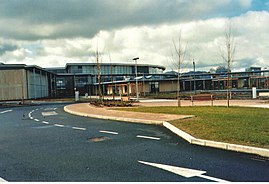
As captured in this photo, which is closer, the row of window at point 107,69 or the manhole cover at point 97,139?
the manhole cover at point 97,139

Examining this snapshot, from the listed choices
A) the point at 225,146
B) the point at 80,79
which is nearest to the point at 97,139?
the point at 225,146

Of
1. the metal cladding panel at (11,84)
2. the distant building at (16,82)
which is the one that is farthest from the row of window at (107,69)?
the metal cladding panel at (11,84)

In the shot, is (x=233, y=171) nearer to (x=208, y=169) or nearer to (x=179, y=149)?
(x=208, y=169)

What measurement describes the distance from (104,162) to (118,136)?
3483 mm

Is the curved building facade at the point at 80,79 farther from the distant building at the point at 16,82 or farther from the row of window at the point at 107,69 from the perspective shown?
the distant building at the point at 16,82

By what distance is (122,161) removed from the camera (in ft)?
21.5

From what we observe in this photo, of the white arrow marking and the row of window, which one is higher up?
the row of window

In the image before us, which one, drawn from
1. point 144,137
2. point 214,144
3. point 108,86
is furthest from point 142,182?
point 108,86

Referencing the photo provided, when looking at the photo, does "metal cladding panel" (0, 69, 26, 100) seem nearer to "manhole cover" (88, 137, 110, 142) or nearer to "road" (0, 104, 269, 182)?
"road" (0, 104, 269, 182)

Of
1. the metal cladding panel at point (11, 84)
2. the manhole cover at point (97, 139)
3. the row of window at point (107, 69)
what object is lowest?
the manhole cover at point (97, 139)

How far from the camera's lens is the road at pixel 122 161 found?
17.6 ft

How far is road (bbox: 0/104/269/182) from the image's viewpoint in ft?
17.6

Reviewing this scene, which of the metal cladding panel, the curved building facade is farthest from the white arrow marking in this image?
the curved building facade

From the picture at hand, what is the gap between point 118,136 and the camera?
9953mm
